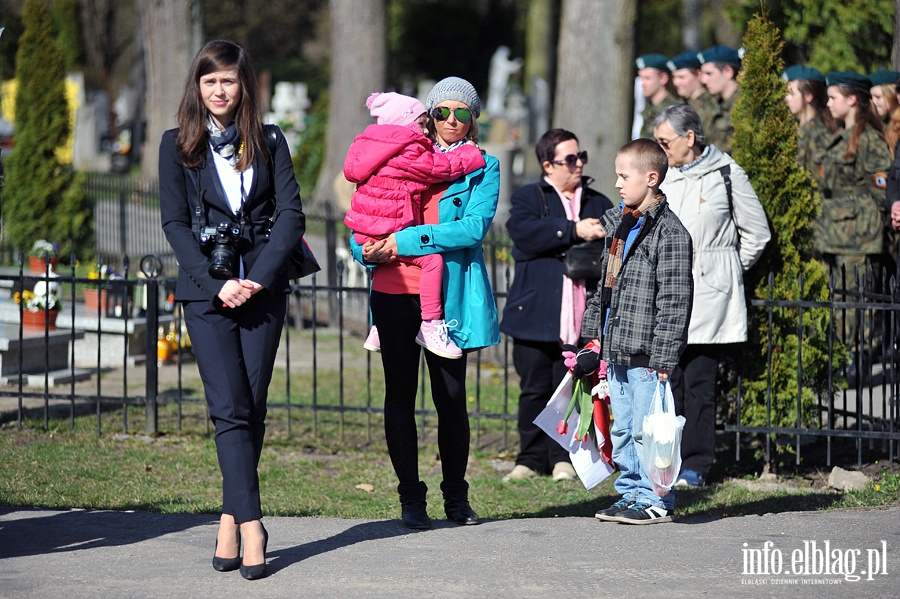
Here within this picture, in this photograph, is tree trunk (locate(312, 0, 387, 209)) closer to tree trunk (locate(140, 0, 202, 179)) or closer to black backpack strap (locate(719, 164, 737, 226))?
tree trunk (locate(140, 0, 202, 179))

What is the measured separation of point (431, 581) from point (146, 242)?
1244cm

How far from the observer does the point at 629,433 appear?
201 inches

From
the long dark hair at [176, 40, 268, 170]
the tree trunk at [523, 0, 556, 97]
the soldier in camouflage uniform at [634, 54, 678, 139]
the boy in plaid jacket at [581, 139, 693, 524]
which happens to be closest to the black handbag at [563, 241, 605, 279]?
the boy in plaid jacket at [581, 139, 693, 524]

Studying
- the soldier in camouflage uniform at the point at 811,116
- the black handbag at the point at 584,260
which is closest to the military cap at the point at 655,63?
the soldier in camouflage uniform at the point at 811,116

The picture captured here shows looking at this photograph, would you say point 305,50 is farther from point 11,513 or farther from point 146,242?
point 11,513

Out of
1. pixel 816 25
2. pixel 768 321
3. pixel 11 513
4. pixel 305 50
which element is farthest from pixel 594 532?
pixel 305 50

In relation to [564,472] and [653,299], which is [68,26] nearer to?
[564,472]

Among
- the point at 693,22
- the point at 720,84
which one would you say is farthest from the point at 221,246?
the point at 693,22

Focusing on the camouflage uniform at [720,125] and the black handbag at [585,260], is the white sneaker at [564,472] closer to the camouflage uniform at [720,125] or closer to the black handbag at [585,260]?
the black handbag at [585,260]

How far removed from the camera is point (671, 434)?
4852 millimetres

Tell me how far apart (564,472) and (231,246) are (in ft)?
9.61

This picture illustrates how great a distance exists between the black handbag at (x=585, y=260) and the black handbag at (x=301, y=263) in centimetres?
196

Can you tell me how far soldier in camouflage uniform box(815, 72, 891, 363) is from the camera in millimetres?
8516

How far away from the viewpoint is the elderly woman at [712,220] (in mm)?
6094
